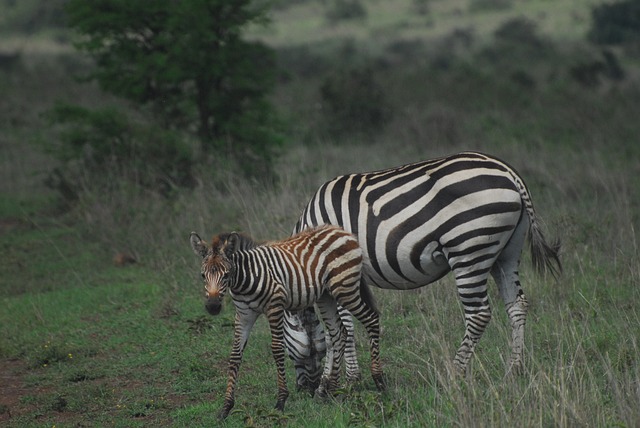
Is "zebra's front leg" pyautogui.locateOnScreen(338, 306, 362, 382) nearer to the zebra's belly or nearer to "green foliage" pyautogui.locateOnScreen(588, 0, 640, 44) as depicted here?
the zebra's belly

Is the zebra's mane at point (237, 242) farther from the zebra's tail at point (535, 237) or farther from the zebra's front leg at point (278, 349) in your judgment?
the zebra's tail at point (535, 237)

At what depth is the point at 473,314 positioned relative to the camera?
7.03m

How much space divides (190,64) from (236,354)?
28.8 feet

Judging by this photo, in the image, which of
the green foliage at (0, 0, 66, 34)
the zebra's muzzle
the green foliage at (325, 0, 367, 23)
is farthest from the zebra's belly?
the green foliage at (325, 0, 367, 23)

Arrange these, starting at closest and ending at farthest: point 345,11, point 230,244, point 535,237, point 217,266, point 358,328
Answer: point 217,266 → point 230,244 → point 535,237 → point 358,328 → point 345,11

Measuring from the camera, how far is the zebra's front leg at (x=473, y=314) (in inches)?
275

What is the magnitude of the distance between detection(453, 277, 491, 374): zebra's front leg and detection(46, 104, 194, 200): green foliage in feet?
26.3

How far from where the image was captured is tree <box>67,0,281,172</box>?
1462 cm

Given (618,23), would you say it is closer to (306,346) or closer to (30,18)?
(30,18)

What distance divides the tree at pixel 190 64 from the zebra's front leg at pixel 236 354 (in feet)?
26.5

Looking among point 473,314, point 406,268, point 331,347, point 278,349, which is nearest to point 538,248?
point 473,314

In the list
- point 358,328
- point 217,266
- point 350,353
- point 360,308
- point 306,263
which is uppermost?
point 217,266

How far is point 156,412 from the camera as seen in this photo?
715 centimetres

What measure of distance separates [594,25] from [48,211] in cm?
2861
